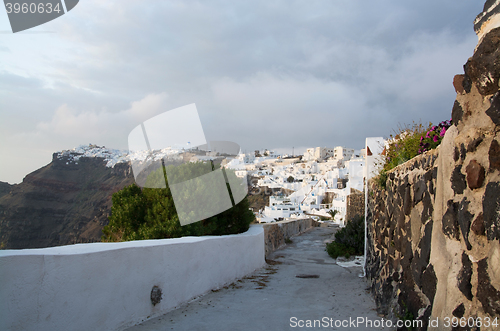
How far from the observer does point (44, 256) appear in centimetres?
273

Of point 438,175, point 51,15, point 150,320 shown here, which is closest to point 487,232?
point 438,175

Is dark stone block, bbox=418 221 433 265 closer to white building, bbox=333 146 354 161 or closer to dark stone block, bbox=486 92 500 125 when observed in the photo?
dark stone block, bbox=486 92 500 125

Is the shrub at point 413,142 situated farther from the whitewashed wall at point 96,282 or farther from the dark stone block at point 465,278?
the whitewashed wall at point 96,282

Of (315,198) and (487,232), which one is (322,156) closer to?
(315,198)

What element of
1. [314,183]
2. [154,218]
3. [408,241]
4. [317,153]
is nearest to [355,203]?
[154,218]

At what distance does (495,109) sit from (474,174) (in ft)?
1.29

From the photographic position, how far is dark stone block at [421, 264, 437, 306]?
2.49m

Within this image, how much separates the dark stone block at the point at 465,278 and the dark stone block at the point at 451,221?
0.56ft

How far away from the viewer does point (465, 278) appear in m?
1.97

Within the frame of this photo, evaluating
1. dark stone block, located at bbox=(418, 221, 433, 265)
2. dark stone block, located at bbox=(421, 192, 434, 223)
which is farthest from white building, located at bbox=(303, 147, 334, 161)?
dark stone block, located at bbox=(418, 221, 433, 265)

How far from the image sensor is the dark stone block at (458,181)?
2104 mm

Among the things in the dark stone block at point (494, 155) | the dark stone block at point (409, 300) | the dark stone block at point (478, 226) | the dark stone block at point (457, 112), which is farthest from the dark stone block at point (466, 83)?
the dark stone block at point (409, 300)

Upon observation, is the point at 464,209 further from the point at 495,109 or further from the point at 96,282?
the point at 96,282

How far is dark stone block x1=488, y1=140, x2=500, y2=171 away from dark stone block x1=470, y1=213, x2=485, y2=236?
0.96 ft
